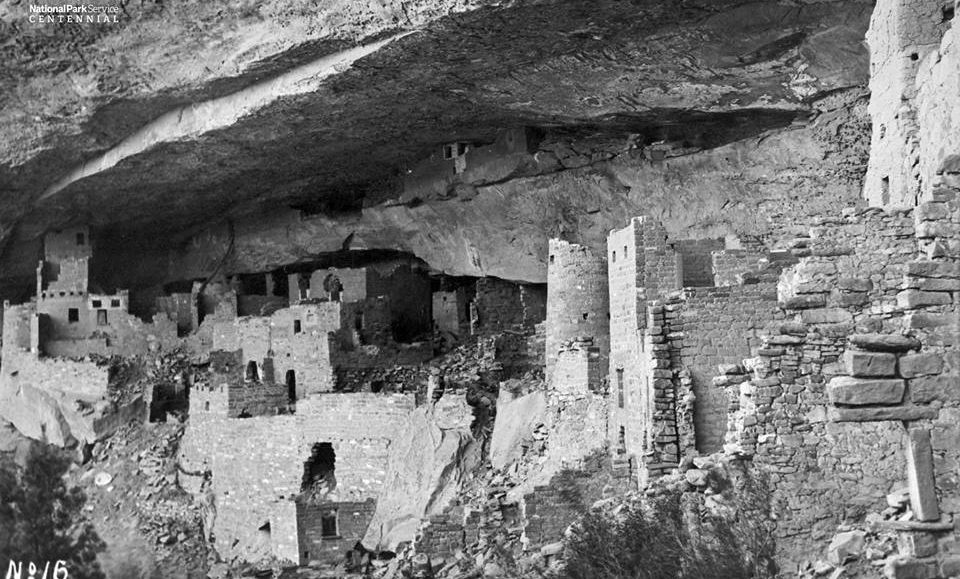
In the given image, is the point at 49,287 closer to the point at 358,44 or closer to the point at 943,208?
the point at 358,44

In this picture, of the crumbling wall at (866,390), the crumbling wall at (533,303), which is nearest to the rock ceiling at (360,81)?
the crumbling wall at (533,303)

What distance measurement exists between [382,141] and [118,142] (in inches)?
176

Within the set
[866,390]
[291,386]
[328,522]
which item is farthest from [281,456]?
[866,390]

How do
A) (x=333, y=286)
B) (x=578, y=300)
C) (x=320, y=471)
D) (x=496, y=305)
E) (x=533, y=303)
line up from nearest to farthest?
(x=578, y=300) < (x=320, y=471) < (x=533, y=303) < (x=496, y=305) < (x=333, y=286)

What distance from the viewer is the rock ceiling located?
1580 centimetres

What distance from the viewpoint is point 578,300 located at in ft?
59.1

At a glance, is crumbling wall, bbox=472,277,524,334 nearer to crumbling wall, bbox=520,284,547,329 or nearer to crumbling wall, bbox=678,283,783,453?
crumbling wall, bbox=520,284,547,329

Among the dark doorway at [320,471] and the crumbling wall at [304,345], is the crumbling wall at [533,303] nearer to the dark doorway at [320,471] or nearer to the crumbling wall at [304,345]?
the crumbling wall at [304,345]

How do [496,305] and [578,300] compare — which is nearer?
[578,300]

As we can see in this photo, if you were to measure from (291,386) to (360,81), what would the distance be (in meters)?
7.12

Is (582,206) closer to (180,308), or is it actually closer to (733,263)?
(733,263)

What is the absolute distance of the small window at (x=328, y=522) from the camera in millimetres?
19781

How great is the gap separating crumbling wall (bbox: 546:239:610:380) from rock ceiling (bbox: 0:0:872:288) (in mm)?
2316

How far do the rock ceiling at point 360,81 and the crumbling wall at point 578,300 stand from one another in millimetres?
2316
